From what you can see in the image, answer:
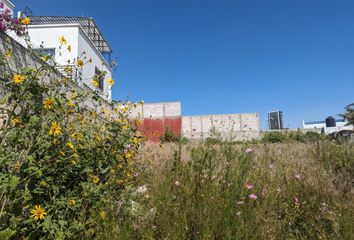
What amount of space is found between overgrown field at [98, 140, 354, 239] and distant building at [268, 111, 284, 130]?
133 feet

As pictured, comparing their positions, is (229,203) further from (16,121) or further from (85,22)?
(85,22)

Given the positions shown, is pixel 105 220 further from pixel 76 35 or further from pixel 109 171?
pixel 76 35

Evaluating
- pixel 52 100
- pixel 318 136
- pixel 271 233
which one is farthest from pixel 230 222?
pixel 318 136

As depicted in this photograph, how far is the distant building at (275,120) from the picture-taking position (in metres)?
43.8

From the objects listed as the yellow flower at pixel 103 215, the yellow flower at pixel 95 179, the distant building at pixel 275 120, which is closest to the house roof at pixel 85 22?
the yellow flower at pixel 95 179

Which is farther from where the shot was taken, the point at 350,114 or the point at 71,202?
the point at 350,114

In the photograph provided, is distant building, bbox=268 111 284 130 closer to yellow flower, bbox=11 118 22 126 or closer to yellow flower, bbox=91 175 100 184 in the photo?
yellow flower, bbox=91 175 100 184

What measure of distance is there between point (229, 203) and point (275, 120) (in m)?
45.9

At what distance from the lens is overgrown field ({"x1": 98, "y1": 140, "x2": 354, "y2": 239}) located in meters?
2.12

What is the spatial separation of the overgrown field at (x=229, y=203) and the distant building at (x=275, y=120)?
1601 inches

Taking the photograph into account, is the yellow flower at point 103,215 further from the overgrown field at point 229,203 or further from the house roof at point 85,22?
the house roof at point 85,22

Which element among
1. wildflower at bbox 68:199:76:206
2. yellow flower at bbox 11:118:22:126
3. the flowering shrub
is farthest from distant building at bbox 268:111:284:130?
yellow flower at bbox 11:118:22:126

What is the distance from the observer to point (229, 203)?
2.27m

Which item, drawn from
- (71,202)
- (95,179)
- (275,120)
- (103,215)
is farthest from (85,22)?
(275,120)
